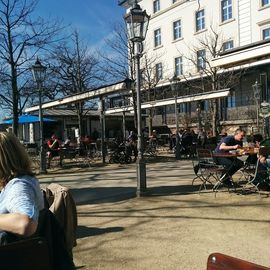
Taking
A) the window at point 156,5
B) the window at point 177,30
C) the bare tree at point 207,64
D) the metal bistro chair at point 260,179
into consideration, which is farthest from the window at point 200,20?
the metal bistro chair at point 260,179

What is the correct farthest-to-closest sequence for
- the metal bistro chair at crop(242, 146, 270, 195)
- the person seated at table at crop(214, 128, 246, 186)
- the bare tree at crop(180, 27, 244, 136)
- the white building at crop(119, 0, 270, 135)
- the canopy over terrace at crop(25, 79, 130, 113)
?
the white building at crop(119, 0, 270, 135)
the bare tree at crop(180, 27, 244, 136)
the canopy over terrace at crop(25, 79, 130, 113)
the person seated at table at crop(214, 128, 246, 186)
the metal bistro chair at crop(242, 146, 270, 195)

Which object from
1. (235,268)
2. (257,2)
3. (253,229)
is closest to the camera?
(235,268)

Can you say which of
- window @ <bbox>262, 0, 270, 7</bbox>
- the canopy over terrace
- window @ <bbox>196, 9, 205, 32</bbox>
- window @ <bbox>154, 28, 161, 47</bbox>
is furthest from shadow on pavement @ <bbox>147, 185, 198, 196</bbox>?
window @ <bbox>154, 28, 161, 47</bbox>

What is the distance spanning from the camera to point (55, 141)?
803 inches

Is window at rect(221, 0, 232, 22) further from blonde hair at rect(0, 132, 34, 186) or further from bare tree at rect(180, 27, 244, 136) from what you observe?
blonde hair at rect(0, 132, 34, 186)

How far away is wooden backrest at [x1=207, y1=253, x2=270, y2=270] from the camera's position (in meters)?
2.37

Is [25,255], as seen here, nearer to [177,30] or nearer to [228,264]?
[228,264]

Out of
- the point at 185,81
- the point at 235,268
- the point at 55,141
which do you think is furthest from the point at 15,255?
the point at 185,81

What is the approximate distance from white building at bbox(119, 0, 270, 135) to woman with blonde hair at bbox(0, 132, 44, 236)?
108 ft

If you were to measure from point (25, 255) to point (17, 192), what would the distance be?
43 cm

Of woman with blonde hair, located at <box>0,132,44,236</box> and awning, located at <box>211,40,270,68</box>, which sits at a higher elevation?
awning, located at <box>211,40,270,68</box>

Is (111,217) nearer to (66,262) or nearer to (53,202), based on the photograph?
(53,202)

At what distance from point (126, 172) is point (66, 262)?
13.4m

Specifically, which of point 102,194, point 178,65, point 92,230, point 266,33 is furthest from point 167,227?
point 178,65
